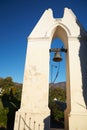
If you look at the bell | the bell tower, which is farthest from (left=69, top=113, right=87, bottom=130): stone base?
the bell

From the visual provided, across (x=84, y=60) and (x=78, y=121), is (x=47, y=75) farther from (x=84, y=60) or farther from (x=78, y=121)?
(x=78, y=121)

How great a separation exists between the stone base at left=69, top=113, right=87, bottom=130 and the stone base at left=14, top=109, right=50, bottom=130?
100cm

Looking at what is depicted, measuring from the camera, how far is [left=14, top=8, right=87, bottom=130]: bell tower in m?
5.87

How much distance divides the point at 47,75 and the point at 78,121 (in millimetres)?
2426

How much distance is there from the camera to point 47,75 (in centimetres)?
665

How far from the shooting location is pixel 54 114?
1180 cm

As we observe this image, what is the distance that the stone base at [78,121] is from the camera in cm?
567

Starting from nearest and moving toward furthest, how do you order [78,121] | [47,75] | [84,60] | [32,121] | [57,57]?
[78,121] → [32,121] → [47,75] → [84,60] → [57,57]

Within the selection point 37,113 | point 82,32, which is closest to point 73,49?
point 82,32

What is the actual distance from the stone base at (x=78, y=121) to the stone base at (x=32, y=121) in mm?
999

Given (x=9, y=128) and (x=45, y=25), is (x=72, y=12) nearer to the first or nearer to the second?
A: (x=45, y=25)

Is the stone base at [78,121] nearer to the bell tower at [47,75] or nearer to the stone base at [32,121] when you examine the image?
the bell tower at [47,75]

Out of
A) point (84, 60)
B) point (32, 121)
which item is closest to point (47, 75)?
point (84, 60)

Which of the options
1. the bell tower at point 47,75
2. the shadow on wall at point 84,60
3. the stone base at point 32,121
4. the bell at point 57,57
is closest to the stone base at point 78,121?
the bell tower at point 47,75
